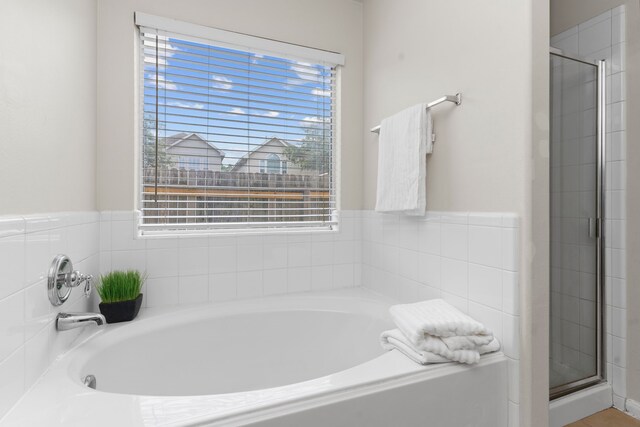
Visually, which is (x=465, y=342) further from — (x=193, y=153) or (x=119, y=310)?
(x=193, y=153)

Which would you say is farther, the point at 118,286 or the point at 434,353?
the point at 118,286

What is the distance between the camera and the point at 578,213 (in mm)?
1762

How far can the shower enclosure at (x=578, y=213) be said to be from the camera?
1720 millimetres

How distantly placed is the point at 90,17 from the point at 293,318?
177 cm

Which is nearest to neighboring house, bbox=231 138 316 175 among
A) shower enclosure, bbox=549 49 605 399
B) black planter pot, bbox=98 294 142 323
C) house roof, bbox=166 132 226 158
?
house roof, bbox=166 132 226 158

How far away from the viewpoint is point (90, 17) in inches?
60.4

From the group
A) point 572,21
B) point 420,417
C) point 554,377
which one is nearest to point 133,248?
point 420,417

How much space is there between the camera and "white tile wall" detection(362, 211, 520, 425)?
1182 millimetres

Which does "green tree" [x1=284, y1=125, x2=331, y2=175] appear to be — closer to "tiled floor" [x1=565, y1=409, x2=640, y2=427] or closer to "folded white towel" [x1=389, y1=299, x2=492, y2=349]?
"folded white towel" [x1=389, y1=299, x2=492, y2=349]

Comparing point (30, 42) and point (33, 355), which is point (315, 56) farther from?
point (33, 355)

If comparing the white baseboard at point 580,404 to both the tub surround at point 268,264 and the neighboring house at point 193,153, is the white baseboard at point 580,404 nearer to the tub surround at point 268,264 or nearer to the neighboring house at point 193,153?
the tub surround at point 268,264

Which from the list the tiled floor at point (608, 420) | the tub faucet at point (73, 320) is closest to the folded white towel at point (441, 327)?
the tiled floor at point (608, 420)

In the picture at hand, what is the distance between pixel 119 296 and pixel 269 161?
1075 millimetres

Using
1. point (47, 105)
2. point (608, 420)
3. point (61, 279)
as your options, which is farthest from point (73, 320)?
point (608, 420)
